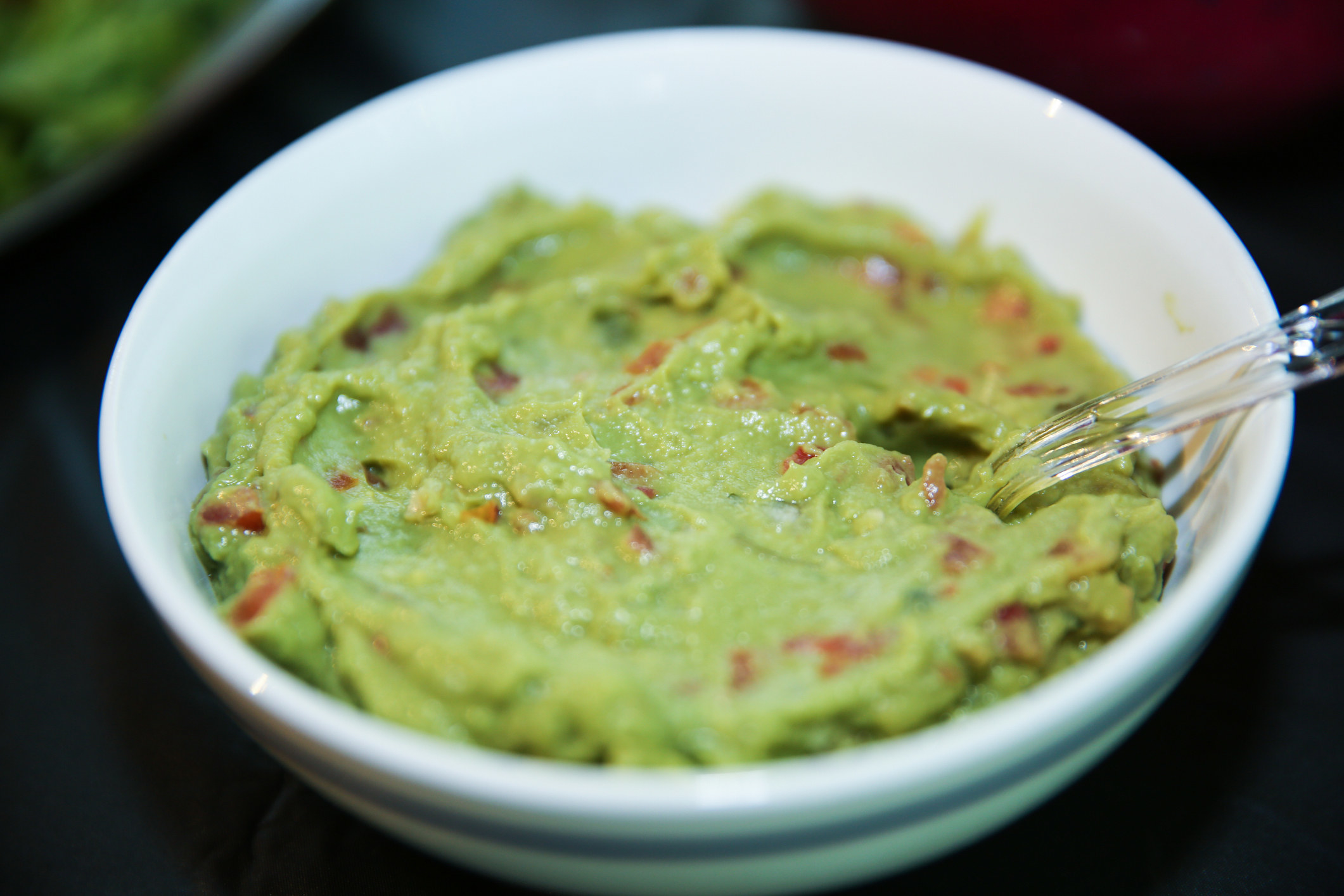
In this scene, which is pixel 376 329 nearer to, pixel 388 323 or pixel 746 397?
pixel 388 323

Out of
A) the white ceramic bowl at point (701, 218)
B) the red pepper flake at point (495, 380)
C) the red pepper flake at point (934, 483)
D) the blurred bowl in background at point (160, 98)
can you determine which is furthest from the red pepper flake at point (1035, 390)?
the blurred bowl in background at point (160, 98)

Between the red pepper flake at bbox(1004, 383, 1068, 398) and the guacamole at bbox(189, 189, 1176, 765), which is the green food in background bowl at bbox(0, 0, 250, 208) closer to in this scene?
the guacamole at bbox(189, 189, 1176, 765)

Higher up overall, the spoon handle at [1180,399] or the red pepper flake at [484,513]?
the spoon handle at [1180,399]

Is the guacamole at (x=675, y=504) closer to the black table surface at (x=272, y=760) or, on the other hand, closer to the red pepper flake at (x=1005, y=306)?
the red pepper flake at (x=1005, y=306)

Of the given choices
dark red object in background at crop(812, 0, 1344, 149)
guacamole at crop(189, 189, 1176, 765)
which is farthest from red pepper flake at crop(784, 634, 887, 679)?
dark red object in background at crop(812, 0, 1344, 149)

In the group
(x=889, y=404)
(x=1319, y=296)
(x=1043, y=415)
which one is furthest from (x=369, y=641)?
(x=1319, y=296)

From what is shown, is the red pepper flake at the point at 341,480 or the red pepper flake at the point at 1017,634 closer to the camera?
the red pepper flake at the point at 1017,634
